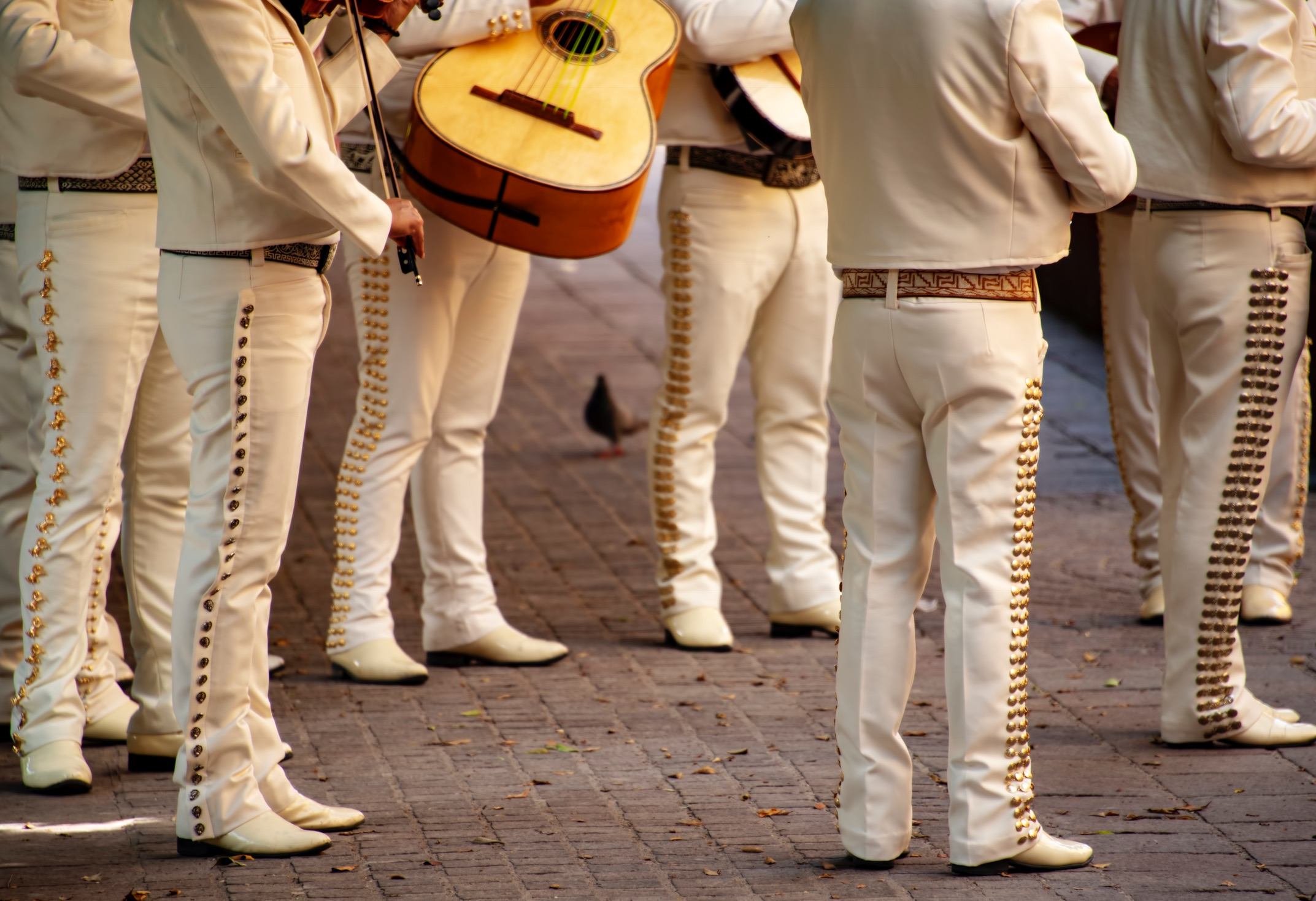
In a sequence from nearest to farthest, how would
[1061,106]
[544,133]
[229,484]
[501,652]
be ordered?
[1061,106], [229,484], [544,133], [501,652]

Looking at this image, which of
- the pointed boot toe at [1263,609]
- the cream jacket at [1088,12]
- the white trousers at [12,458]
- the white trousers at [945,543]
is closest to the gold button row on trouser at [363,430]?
the white trousers at [12,458]

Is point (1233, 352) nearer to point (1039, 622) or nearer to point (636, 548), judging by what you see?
point (1039, 622)

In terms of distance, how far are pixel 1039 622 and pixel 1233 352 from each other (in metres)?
1.78

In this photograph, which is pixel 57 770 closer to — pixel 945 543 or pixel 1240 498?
pixel 945 543

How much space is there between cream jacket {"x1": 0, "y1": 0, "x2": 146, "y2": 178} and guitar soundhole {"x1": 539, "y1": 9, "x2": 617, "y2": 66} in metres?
1.33

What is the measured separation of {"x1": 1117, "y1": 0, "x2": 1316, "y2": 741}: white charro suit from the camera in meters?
4.73

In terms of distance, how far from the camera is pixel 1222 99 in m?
4.57

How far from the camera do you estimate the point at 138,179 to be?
Result: 4.69 meters

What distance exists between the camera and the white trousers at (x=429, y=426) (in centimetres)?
557

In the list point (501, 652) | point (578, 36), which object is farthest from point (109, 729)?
point (578, 36)

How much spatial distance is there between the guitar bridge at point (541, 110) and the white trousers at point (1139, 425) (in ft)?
7.82

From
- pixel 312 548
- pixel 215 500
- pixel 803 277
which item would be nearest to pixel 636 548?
pixel 312 548

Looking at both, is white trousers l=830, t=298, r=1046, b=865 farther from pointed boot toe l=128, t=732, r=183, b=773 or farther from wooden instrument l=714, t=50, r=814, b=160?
pointed boot toe l=128, t=732, r=183, b=773

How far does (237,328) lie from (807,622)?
2.89 metres
